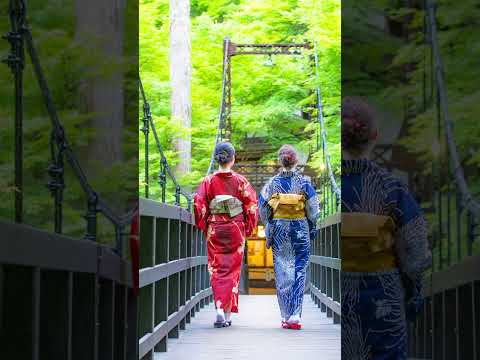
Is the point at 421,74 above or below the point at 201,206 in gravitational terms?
above

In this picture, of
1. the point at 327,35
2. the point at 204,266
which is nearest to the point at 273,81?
the point at 327,35

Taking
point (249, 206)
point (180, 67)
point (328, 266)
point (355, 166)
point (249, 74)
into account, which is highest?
point (249, 74)

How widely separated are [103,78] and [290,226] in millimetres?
4413

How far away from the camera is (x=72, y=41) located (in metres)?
2.29

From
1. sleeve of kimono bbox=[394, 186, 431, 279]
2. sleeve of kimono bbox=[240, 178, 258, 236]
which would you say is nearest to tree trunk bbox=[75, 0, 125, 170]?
sleeve of kimono bbox=[394, 186, 431, 279]

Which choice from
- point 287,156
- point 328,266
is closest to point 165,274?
point 287,156

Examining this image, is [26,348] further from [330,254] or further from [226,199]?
[330,254]

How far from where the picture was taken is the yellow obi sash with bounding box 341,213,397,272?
2400 millimetres

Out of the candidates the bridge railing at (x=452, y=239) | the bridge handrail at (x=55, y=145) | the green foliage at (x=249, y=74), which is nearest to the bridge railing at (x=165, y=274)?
the bridge handrail at (x=55, y=145)

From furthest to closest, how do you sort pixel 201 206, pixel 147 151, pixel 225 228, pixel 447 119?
pixel 225 228
pixel 201 206
pixel 147 151
pixel 447 119

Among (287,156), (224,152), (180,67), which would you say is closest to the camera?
(287,156)

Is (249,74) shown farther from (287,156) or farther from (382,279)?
(382,279)

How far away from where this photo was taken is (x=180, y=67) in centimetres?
1406

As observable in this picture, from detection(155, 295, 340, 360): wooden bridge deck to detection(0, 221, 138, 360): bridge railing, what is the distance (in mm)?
2290
